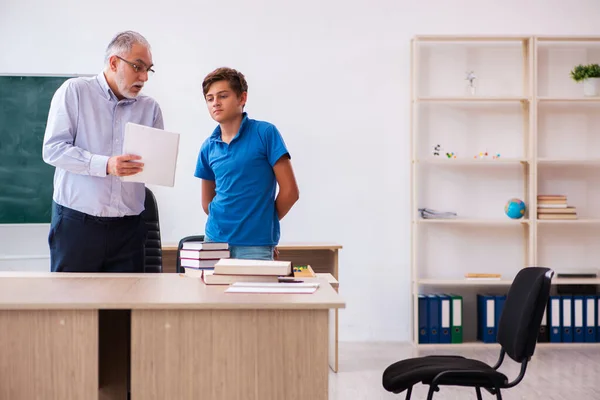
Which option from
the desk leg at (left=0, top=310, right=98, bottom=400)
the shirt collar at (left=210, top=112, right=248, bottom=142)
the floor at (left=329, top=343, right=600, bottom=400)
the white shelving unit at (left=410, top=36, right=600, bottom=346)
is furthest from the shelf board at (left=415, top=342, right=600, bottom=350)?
the desk leg at (left=0, top=310, right=98, bottom=400)

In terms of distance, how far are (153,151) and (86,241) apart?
1.45 ft

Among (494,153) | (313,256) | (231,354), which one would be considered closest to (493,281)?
(494,153)

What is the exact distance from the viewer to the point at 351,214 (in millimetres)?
5293

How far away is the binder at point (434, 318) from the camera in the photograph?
16.5 feet

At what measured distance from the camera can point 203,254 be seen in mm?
2477

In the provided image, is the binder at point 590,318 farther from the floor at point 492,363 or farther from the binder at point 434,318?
the binder at point 434,318

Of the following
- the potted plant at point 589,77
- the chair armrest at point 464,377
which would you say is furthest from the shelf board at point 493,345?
the chair armrest at point 464,377

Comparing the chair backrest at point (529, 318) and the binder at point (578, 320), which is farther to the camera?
the binder at point (578, 320)

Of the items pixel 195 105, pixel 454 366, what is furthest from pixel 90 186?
pixel 195 105

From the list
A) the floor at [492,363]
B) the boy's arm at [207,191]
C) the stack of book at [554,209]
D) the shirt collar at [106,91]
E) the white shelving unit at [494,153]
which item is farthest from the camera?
the white shelving unit at [494,153]

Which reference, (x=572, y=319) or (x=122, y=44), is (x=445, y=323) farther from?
(x=122, y=44)

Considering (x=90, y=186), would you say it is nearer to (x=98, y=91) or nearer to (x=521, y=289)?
(x=98, y=91)

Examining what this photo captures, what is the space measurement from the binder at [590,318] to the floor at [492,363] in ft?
0.23

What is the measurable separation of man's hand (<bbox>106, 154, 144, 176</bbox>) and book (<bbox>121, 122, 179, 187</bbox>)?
2 cm
